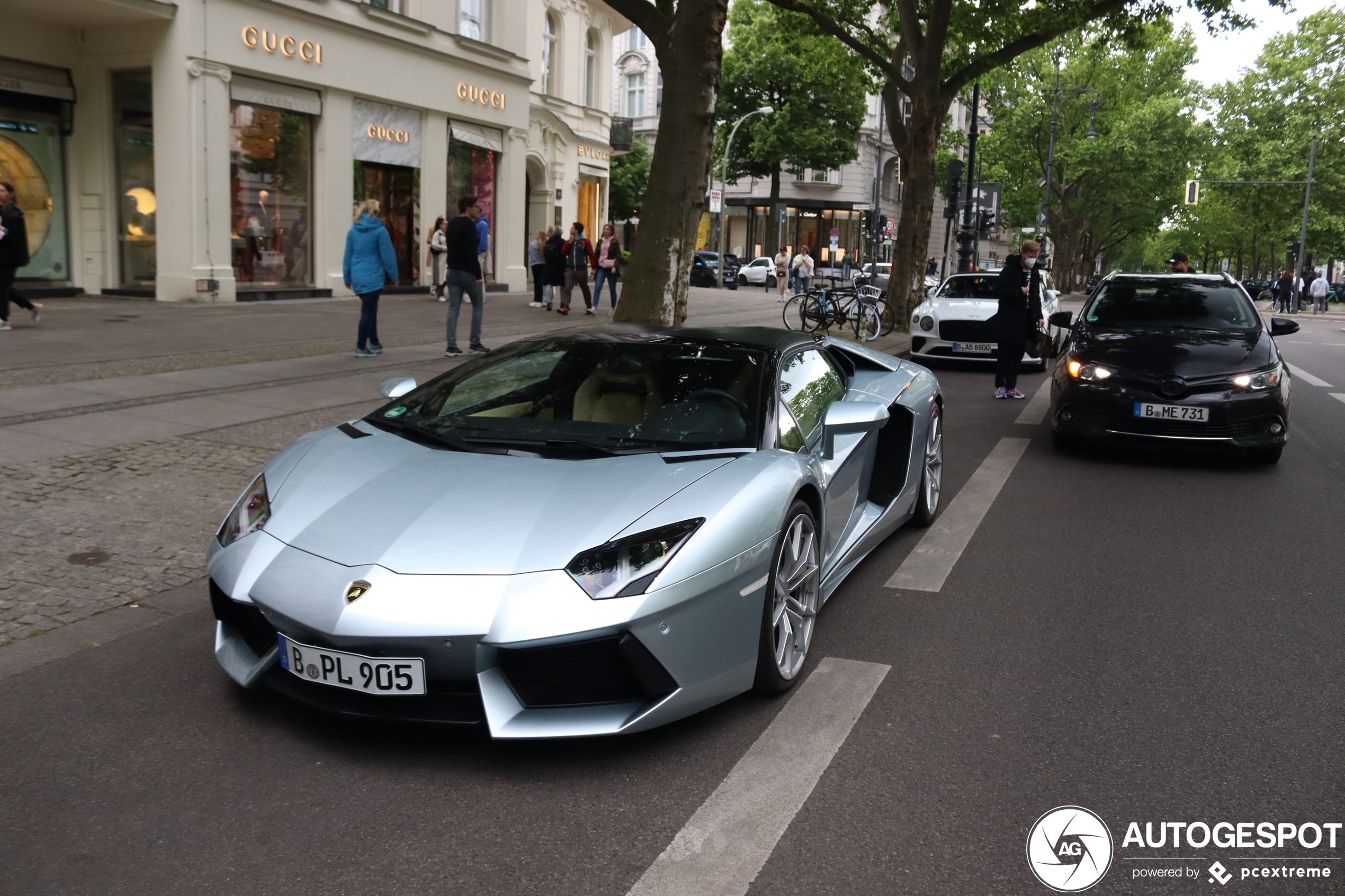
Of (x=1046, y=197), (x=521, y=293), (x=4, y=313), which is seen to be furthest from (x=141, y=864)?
(x=1046, y=197)

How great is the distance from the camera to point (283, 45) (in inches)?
795

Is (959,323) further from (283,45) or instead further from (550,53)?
(550,53)

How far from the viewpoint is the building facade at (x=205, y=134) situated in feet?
60.5

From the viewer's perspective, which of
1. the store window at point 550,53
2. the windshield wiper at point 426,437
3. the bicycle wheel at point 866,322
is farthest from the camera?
the store window at point 550,53

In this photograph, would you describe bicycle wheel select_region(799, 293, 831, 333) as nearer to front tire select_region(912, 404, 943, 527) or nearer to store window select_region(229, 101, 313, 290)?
store window select_region(229, 101, 313, 290)

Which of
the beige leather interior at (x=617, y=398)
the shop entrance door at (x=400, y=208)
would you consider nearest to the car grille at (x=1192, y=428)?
the beige leather interior at (x=617, y=398)

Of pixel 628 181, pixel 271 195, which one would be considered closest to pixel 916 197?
pixel 271 195

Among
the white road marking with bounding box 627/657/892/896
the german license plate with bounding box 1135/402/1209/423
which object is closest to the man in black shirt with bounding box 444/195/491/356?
the german license plate with bounding box 1135/402/1209/423

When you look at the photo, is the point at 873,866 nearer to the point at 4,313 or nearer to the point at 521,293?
the point at 4,313

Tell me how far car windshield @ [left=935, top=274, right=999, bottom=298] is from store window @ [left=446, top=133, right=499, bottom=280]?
446 inches

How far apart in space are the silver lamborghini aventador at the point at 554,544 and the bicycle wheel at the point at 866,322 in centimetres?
1530

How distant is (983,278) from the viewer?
56.0 feet

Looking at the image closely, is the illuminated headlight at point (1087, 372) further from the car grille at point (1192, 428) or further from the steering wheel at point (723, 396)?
the steering wheel at point (723, 396)

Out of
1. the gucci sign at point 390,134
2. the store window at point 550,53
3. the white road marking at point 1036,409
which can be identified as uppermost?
the store window at point 550,53
